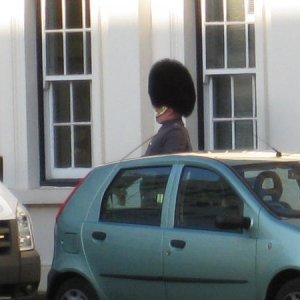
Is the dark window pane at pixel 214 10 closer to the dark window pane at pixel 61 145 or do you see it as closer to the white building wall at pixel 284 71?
the white building wall at pixel 284 71

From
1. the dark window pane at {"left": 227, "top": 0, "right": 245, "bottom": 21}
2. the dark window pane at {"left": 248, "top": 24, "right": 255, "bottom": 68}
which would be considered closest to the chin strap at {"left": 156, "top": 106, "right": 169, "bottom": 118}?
the dark window pane at {"left": 248, "top": 24, "right": 255, "bottom": 68}

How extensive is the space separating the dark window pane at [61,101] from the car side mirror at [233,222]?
587 centimetres

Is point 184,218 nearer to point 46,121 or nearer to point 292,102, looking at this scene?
point 292,102

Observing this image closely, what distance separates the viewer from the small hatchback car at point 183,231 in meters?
9.33

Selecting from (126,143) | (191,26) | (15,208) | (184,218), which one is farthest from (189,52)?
(184,218)

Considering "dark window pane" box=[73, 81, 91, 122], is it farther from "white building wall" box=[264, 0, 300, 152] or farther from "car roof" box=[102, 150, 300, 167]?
"car roof" box=[102, 150, 300, 167]

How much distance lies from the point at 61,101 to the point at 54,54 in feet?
1.73

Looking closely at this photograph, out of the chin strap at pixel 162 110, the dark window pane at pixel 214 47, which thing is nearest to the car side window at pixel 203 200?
the chin strap at pixel 162 110

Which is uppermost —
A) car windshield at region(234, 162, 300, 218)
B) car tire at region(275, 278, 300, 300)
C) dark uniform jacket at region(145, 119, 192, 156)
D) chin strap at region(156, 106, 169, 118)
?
chin strap at region(156, 106, 169, 118)

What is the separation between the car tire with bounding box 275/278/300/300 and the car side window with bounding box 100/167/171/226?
4.36 ft

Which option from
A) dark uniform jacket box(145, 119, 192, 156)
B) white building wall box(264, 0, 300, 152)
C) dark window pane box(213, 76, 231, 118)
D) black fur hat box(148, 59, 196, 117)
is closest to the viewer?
dark uniform jacket box(145, 119, 192, 156)

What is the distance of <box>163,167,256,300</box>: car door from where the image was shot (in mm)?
9414

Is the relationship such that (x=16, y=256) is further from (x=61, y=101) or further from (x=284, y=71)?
(x=61, y=101)

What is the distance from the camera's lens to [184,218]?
998 cm
